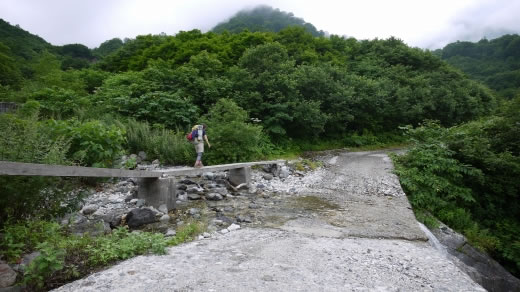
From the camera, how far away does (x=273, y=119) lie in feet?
49.6

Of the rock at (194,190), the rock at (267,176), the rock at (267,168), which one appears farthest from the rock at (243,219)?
the rock at (267,168)

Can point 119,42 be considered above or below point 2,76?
above

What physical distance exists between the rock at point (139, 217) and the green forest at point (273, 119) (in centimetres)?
106

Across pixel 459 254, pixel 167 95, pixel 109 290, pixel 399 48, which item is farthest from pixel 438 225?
pixel 399 48

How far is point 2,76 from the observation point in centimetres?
2589

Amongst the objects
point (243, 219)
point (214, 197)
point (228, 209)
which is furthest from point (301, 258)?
point (214, 197)

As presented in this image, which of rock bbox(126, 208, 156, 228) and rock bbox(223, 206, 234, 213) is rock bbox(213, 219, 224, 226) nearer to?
rock bbox(223, 206, 234, 213)

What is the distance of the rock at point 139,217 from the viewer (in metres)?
5.07

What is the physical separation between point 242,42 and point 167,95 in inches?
615

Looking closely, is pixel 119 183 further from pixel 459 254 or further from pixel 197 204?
pixel 459 254

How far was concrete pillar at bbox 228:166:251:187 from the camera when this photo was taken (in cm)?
844

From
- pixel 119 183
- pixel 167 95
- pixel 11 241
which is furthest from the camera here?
pixel 167 95

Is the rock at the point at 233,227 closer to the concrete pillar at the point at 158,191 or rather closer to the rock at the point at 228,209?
the rock at the point at 228,209

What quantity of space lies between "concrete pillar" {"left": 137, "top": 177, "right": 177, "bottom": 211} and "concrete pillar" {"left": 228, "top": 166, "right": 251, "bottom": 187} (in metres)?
2.63
